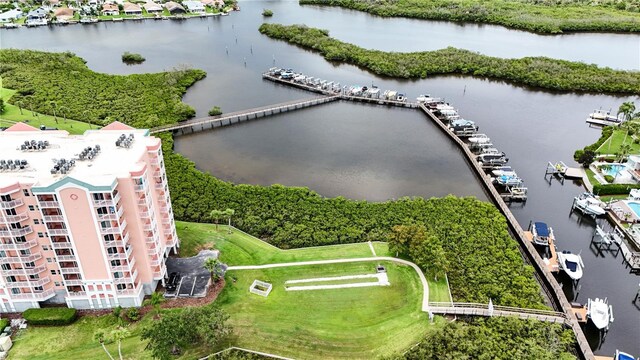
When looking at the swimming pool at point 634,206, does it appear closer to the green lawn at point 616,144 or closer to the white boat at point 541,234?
the white boat at point 541,234

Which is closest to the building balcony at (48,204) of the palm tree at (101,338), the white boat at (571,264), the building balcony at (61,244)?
the building balcony at (61,244)

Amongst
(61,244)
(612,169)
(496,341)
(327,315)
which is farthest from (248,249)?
(612,169)

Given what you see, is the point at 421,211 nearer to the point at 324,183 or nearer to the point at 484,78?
the point at 324,183

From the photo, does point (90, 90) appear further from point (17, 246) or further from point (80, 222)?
point (80, 222)

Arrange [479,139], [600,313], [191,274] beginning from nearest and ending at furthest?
[600,313]
[191,274]
[479,139]

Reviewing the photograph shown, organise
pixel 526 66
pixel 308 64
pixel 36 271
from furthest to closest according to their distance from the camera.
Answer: pixel 308 64, pixel 526 66, pixel 36 271

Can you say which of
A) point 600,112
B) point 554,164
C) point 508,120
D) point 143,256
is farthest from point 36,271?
point 600,112

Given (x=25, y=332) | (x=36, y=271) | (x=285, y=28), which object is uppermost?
(x=285, y=28)
